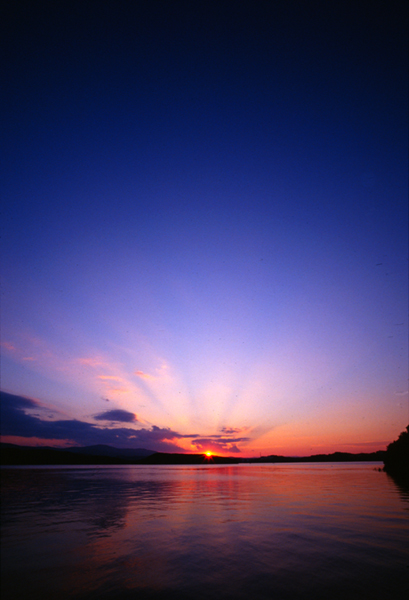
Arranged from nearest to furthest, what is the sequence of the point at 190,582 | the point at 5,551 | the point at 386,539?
the point at 190,582 → the point at 5,551 → the point at 386,539

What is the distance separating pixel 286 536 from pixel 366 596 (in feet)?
32.0

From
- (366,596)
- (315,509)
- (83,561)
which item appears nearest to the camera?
(366,596)

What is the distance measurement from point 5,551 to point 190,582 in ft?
36.3

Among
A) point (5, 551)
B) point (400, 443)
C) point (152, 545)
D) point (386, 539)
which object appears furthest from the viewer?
point (400, 443)

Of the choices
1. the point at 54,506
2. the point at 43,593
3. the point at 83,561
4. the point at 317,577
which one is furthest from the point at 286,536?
the point at 54,506

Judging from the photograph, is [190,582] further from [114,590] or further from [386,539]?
[386,539]

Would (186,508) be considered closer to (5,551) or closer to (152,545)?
(152,545)

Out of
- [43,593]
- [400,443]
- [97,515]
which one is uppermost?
[400,443]

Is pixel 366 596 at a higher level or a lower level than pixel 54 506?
lower

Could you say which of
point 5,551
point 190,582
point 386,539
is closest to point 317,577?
point 190,582

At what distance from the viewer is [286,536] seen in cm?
2011

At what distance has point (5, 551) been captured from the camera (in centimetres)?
1678

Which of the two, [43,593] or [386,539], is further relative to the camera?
[386,539]

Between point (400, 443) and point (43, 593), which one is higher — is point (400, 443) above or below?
above
